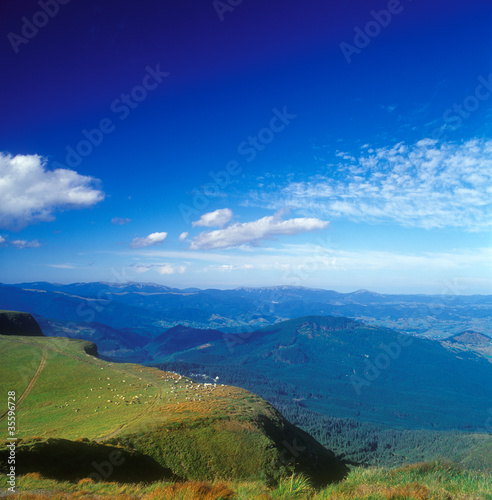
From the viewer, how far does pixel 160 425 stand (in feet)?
131

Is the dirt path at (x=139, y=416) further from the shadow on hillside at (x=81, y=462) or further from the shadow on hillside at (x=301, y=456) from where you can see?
the shadow on hillside at (x=301, y=456)

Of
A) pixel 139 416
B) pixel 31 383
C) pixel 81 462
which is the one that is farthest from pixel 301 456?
pixel 31 383

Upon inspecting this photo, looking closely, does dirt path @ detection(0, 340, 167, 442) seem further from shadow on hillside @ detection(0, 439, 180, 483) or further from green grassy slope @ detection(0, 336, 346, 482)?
shadow on hillside @ detection(0, 439, 180, 483)

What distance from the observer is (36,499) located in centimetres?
1085

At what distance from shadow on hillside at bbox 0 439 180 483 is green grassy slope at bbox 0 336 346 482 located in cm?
14

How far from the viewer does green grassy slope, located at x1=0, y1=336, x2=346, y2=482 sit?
110ft

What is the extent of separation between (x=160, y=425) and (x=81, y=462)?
57.7ft

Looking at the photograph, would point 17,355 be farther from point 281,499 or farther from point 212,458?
point 281,499

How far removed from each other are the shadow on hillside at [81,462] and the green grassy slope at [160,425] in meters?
0.14

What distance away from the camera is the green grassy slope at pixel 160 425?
3341 centimetres

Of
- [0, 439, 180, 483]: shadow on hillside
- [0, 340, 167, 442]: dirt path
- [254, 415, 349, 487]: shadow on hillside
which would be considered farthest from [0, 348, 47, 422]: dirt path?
[254, 415, 349, 487]: shadow on hillside

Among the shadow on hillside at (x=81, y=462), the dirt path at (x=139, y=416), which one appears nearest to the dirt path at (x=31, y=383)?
the dirt path at (x=139, y=416)

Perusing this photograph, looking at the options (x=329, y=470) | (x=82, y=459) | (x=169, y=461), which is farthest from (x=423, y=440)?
(x=82, y=459)

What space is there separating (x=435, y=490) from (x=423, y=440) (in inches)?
10014
